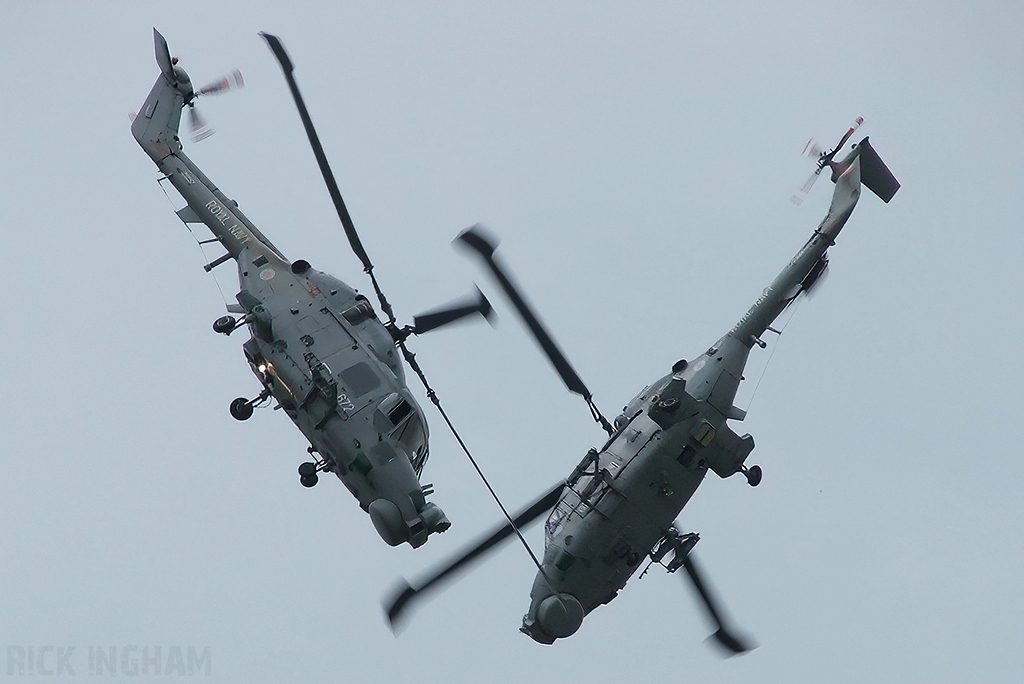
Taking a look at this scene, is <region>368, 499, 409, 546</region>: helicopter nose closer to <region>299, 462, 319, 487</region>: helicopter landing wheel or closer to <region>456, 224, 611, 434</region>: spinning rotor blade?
<region>299, 462, 319, 487</region>: helicopter landing wheel

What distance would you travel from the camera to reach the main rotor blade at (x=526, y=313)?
4469cm

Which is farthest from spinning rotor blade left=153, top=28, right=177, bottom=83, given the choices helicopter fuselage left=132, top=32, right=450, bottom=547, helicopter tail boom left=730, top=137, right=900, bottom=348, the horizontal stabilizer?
the horizontal stabilizer

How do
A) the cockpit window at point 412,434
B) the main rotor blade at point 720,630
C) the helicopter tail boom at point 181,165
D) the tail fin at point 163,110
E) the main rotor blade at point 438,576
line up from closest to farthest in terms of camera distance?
the cockpit window at point 412,434 < the main rotor blade at point 438,576 < the main rotor blade at point 720,630 < the helicopter tail boom at point 181,165 < the tail fin at point 163,110

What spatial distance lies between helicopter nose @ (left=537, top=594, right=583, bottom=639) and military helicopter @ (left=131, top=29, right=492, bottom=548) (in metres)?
5.68

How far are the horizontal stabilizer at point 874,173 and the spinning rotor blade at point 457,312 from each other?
14066 mm

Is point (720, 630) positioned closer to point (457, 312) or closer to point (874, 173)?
point (457, 312)

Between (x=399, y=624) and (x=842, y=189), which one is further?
(x=842, y=189)

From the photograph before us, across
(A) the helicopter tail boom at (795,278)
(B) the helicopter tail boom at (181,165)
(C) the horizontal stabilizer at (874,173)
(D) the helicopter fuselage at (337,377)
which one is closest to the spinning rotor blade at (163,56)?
(B) the helicopter tail boom at (181,165)

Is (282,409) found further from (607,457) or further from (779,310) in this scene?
(779,310)

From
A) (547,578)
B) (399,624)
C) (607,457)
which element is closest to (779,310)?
(607,457)

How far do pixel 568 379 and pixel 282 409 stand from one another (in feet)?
26.5

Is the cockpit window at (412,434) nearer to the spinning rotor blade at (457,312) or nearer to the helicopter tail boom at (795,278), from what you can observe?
the spinning rotor blade at (457,312)

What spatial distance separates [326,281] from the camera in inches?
1932

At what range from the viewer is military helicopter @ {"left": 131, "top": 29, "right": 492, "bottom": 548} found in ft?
147
